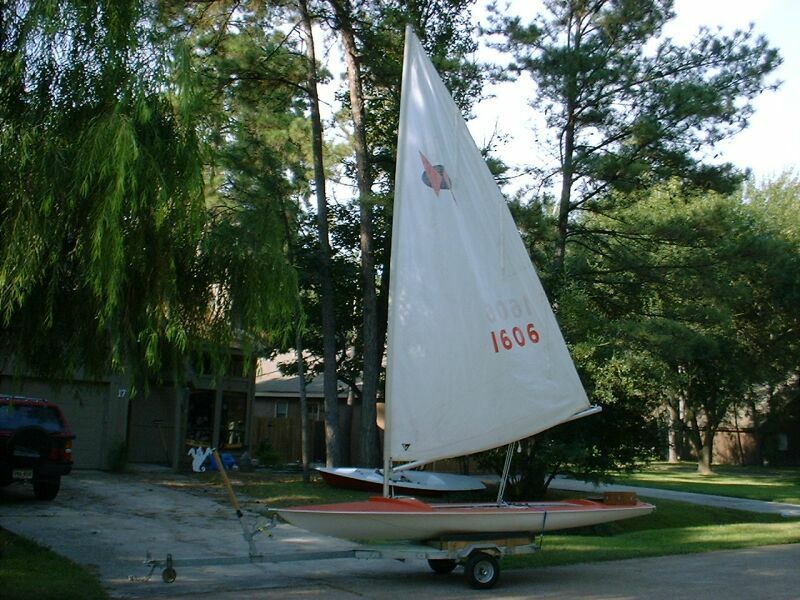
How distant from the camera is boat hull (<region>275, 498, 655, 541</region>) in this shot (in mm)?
8328

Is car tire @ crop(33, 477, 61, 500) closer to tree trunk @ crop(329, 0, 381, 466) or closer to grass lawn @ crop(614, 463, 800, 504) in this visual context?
tree trunk @ crop(329, 0, 381, 466)

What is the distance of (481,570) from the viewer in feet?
29.2

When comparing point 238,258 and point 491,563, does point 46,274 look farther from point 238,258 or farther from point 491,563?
point 491,563

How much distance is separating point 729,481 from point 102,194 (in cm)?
2845

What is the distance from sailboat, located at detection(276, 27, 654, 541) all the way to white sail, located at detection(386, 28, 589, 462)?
0.5 inches

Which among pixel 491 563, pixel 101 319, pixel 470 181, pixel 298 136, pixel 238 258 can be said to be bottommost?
pixel 491 563

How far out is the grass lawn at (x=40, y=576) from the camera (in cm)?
774

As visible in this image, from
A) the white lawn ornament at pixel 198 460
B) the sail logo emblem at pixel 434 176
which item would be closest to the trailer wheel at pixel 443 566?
the sail logo emblem at pixel 434 176

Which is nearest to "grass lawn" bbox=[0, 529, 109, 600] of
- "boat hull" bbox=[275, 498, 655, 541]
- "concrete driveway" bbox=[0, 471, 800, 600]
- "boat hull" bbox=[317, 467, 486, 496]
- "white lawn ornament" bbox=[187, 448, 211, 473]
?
"concrete driveway" bbox=[0, 471, 800, 600]

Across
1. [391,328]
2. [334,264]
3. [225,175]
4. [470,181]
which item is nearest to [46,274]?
[391,328]

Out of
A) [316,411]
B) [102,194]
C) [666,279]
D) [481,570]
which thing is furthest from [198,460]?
[102,194]

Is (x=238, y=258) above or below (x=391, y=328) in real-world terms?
above

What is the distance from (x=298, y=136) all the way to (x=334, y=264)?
12.0ft

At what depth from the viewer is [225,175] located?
19.5 m
